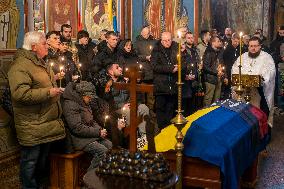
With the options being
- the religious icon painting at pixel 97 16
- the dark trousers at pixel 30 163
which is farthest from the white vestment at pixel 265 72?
the dark trousers at pixel 30 163

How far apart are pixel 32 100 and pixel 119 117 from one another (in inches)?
51.6

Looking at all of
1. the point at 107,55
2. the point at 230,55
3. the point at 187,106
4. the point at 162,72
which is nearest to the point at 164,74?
the point at 162,72

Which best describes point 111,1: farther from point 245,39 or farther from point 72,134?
point 72,134

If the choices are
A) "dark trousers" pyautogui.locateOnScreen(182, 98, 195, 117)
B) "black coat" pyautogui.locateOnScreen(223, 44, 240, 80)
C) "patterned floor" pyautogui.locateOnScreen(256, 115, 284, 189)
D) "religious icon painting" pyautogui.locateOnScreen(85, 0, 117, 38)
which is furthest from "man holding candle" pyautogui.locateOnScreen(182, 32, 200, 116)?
"religious icon painting" pyautogui.locateOnScreen(85, 0, 117, 38)

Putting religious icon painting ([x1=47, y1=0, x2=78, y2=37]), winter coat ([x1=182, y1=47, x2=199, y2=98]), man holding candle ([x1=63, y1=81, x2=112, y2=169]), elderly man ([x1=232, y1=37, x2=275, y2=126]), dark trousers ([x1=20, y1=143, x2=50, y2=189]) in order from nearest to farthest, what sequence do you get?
dark trousers ([x1=20, y1=143, x2=50, y2=189]) → man holding candle ([x1=63, y1=81, x2=112, y2=169]) → elderly man ([x1=232, y1=37, x2=275, y2=126]) → winter coat ([x1=182, y1=47, x2=199, y2=98]) → religious icon painting ([x1=47, y1=0, x2=78, y2=37])

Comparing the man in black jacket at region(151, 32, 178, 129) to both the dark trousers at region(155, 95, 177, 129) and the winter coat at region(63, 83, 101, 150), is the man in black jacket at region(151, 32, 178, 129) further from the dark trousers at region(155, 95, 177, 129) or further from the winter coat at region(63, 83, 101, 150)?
→ the winter coat at region(63, 83, 101, 150)

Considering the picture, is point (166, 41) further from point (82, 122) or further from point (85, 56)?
point (82, 122)

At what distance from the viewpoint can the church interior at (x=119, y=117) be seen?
12.3 ft

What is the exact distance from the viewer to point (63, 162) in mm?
5637

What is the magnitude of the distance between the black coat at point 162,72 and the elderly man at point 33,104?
2946 millimetres

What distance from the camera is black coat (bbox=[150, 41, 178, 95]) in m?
8.02

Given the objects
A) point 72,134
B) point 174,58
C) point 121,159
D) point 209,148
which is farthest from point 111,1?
point 121,159

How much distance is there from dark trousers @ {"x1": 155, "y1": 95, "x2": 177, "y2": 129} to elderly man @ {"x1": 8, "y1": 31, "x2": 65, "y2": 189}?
3.02m

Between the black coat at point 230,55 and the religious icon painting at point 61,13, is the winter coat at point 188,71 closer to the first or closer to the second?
the black coat at point 230,55
